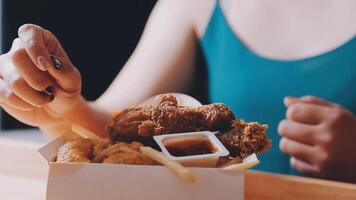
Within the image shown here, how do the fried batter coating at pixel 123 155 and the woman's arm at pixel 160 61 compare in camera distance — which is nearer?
the fried batter coating at pixel 123 155

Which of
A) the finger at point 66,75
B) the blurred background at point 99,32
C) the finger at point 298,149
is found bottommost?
the finger at point 298,149

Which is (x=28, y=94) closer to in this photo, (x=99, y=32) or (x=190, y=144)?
(x=190, y=144)

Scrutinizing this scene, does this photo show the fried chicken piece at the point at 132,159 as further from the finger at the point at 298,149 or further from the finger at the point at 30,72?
the finger at the point at 298,149

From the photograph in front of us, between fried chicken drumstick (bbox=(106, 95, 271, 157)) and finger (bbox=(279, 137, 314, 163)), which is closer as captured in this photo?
fried chicken drumstick (bbox=(106, 95, 271, 157))

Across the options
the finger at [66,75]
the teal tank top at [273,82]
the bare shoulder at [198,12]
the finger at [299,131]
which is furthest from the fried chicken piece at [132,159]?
the bare shoulder at [198,12]

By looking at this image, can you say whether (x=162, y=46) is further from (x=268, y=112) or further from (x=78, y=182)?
(x=78, y=182)

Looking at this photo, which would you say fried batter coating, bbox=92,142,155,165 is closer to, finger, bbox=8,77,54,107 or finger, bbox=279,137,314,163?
finger, bbox=8,77,54,107

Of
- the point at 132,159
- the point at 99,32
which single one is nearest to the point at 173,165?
the point at 132,159

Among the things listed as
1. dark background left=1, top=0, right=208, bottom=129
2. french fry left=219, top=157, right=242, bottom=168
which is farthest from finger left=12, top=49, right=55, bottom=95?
dark background left=1, top=0, right=208, bottom=129
